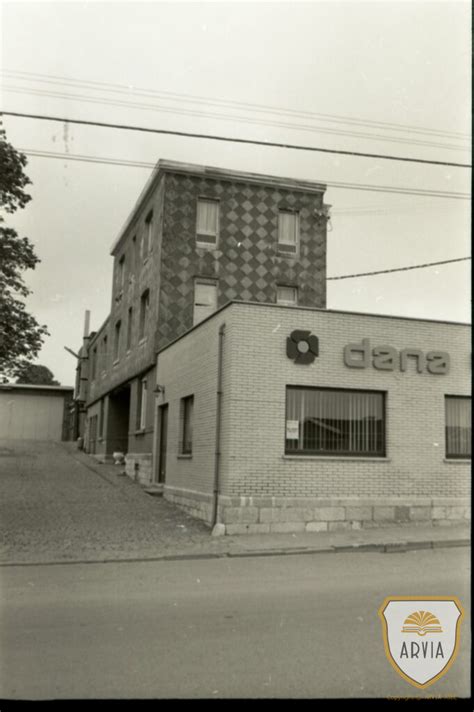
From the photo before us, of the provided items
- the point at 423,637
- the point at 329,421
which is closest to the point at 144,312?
the point at 329,421

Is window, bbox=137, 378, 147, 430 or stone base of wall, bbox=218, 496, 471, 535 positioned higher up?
window, bbox=137, 378, 147, 430

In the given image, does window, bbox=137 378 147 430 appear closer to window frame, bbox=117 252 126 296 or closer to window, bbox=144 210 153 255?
window frame, bbox=117 252 126 296

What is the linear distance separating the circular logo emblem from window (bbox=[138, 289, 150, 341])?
8975 mm

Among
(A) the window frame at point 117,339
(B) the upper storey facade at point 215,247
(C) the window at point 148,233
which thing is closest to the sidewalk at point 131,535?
(B) the upper storey facade at point 215,247

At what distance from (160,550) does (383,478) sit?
5.18 metres

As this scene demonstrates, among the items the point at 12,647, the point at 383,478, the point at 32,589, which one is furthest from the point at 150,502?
the point at 12,647

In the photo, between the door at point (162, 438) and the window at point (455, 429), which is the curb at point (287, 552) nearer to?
the window at point (455, 429)

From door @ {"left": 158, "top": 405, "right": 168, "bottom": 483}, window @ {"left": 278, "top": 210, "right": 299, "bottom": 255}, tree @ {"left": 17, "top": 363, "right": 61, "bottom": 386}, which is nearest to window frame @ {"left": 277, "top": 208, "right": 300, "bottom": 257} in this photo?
window @ {"left": 278, "top": 210, "right": 299, "bottom": 255}

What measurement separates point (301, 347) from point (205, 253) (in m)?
8.06

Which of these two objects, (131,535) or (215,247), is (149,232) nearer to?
(215,247)

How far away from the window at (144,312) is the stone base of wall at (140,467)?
3.94 metres

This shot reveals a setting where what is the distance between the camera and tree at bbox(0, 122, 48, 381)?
511 cm

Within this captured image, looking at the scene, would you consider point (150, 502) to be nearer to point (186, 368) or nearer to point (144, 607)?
point (186, 368)

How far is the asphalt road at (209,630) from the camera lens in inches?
159
